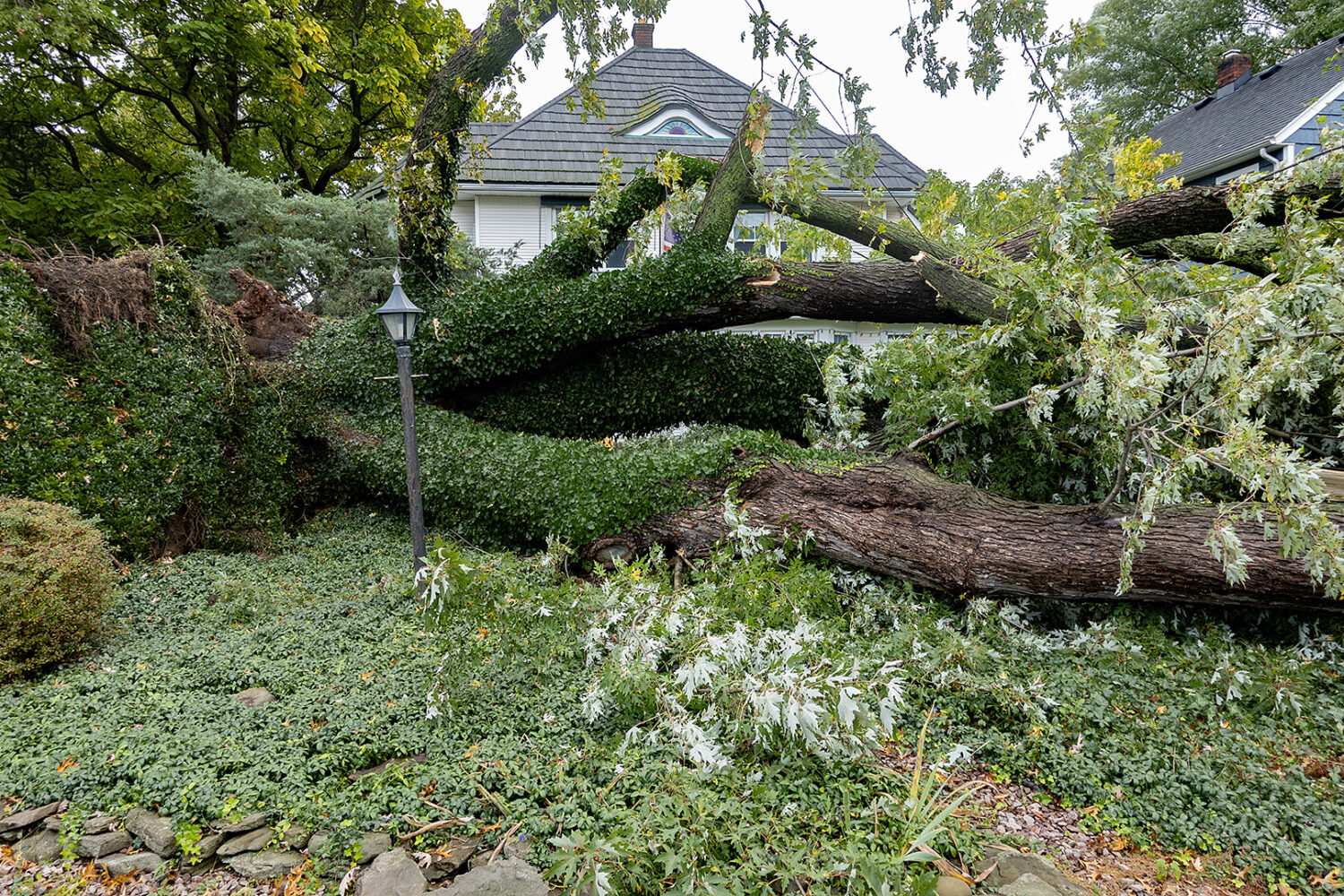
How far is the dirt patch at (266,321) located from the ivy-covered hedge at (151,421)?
0.86 meters

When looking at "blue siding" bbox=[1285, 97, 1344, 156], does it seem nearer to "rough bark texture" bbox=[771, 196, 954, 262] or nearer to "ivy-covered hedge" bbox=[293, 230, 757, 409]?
"rough bark texture" bbox=[771, 196, 954, 262]

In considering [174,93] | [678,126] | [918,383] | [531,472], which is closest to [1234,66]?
[678,126]

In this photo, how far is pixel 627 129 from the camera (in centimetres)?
1306

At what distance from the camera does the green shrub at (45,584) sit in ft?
10.8

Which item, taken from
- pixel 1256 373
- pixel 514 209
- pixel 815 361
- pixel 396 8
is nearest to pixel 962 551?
pixel 1256 373

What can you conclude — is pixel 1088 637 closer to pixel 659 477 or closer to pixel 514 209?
pixel 659 477

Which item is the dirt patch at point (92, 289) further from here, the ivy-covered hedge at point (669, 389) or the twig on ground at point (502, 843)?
the twig on ground at point (502, 843)

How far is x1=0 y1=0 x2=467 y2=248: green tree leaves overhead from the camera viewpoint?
10.0 m

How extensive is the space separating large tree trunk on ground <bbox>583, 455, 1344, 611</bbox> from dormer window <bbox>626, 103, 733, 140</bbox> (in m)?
10.4

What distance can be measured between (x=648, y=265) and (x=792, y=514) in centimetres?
302

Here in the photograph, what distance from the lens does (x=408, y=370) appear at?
4.37 m

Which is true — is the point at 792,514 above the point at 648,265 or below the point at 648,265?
below

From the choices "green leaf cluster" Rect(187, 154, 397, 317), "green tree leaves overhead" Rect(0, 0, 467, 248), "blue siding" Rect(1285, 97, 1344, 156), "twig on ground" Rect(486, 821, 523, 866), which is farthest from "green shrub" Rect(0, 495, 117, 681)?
"blue siding" Rect(1285, 97, 1344, 156)

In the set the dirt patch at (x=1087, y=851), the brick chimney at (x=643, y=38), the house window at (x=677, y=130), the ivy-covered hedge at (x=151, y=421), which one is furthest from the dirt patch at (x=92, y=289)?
the brick chimney at (x=643, y=38)
